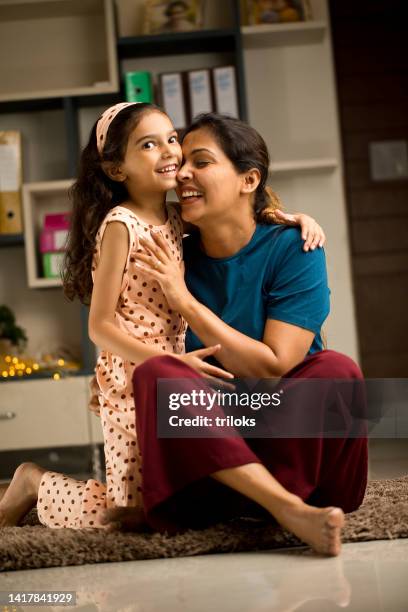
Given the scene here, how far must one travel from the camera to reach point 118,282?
5.49 ft

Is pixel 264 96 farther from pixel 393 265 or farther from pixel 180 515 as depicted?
pixel 180 515

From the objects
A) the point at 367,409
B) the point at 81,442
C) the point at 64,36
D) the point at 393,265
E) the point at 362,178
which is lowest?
the point at 81,442

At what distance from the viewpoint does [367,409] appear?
1676 millimetres

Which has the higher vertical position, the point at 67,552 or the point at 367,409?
the point at 367,409

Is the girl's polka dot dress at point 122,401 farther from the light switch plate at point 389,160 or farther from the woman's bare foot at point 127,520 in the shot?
the light switch plate at point 389,160

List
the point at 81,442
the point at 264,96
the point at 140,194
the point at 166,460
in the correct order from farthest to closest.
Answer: the point at 264,96
the point at 81,442
the point at 140,194
the point at 166,460

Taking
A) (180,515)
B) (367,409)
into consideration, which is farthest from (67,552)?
(367,409)

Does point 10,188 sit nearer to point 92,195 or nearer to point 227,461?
point 92,195

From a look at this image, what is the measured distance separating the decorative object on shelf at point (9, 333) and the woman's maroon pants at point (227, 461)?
1807 mm

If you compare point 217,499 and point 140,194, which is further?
point 140,194

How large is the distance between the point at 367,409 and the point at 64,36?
7.74ft

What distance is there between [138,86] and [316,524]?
225cm

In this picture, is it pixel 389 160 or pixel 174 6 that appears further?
pixel 389 160

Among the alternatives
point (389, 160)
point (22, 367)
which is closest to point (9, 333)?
point (22, 367)
